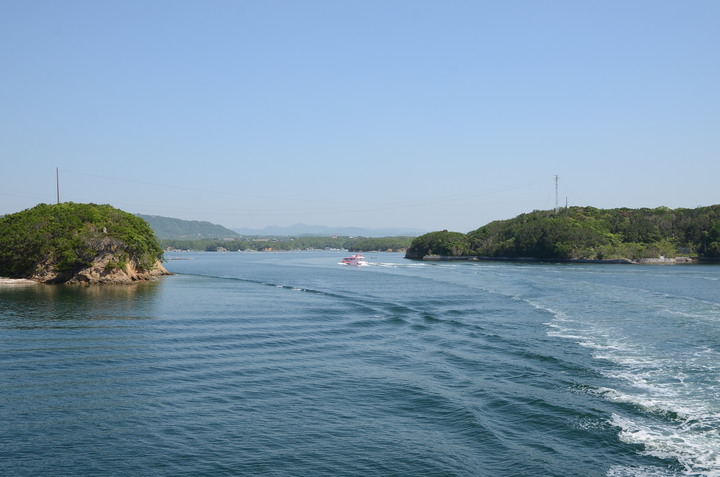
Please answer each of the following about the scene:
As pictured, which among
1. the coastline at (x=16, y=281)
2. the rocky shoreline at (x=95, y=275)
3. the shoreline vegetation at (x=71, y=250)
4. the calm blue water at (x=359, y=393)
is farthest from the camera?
the shoreline vegetation at (x=71, y=250)

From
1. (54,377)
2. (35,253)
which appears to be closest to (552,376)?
(54,377)

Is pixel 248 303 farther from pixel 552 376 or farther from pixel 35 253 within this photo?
pixel 35 253

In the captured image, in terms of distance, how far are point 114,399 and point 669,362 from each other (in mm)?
22629

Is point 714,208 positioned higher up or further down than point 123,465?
higher up

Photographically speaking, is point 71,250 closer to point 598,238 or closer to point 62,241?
point 62,241

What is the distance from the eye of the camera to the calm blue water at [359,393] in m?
13.8

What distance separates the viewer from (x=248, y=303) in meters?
46.2

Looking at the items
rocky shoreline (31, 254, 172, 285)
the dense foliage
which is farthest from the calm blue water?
the dense foliage

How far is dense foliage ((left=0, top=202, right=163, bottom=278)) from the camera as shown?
66.6 metres

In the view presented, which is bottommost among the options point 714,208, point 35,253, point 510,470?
point 510,470

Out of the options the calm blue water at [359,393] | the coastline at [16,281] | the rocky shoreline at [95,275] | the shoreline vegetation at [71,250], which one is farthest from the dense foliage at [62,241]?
the calm blue water at [359,393]

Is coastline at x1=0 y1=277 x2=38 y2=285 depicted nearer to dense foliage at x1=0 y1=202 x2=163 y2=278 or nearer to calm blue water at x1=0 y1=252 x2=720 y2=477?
dense foliage at x1=0 y1=202 x2=163 y2=278

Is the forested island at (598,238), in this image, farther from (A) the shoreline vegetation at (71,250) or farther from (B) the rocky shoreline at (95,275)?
(B) the rocky shoreline at (95,275)

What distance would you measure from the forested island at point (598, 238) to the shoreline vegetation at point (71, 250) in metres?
104
